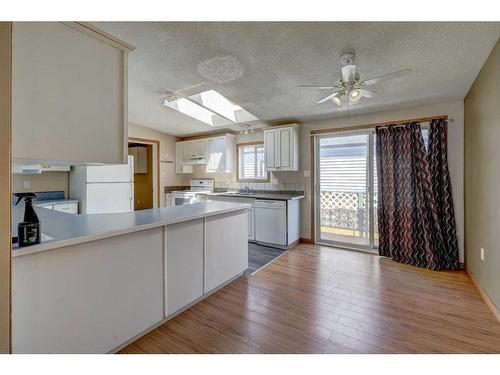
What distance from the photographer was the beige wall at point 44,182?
3.84 meters

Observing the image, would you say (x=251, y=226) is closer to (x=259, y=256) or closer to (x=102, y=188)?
(x=259, y=256)

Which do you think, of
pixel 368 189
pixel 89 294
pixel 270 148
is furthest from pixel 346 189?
pixel 89 294

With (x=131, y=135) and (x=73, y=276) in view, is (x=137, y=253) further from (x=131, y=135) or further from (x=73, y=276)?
(x=131, y=135)

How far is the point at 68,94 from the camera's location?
1347 mm

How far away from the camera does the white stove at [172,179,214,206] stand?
5.25 m

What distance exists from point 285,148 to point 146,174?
3.63 metres

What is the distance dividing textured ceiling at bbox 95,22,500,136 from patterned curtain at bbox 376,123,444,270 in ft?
1.77

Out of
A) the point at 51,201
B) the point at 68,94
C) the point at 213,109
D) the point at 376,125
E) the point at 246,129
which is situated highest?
the point at 213,109

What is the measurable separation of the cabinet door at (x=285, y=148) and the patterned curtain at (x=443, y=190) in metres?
2.01

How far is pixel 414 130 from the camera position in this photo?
3.33 m

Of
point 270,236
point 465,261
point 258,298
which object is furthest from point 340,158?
point 258,298

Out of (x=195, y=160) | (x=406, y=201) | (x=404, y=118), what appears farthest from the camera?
(x=195, y=160)

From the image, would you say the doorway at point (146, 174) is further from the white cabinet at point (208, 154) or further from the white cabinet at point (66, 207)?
the white cabinet at point (66, 207)

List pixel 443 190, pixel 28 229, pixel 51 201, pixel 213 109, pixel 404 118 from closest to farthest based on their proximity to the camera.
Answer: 1. pixel 28 229
2. pixel 443 190
3. pixel 404 118
4. pixel 51 201
5. pixel 213 109
